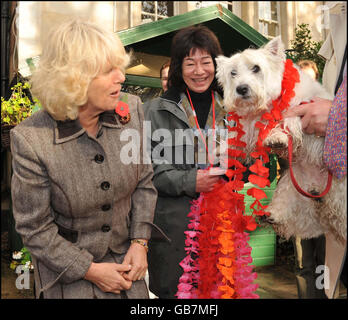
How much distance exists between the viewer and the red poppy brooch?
1.41 m

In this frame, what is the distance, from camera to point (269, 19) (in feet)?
7.09

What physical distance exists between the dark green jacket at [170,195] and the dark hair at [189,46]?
0.09m

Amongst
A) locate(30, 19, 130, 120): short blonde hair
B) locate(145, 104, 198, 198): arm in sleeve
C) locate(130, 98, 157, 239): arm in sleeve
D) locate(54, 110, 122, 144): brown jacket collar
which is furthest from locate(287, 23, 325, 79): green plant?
locate(54, 110, 122, 144): brown jacket collar

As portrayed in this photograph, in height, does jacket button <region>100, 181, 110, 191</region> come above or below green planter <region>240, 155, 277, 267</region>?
above

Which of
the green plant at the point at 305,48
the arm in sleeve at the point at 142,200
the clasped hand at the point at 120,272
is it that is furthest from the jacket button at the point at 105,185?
the green plant at the point at 305,48

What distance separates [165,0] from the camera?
2.59 metres

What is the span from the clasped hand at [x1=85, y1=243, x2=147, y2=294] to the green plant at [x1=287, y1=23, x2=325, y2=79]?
Answer: 1.27 meters

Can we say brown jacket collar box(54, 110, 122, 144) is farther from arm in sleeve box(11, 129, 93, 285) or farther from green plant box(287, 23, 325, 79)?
green plant box(287, 23, 325, 79)

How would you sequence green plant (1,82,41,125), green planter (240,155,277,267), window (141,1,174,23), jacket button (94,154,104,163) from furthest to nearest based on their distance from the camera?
window (141,1,174,23) < green plant (1,82,41,125) < green planter (240,155,277,267) < jacket button (94,154,104,163)

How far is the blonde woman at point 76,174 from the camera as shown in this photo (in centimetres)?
121

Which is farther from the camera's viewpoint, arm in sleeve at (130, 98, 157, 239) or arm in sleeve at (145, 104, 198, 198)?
arm in sleeve at (145, 104, 198, 198)

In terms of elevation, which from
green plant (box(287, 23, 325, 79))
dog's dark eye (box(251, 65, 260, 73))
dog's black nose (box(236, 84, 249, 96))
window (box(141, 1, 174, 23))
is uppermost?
window (box(141, 1, 174, 23))

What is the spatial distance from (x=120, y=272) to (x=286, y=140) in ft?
2.78
